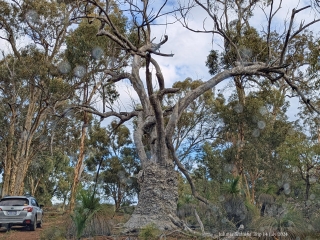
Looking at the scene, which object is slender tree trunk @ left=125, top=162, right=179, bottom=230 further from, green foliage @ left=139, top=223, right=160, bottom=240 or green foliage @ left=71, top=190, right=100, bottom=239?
green foliage @ left=139, top=223, right=160, bottom=240

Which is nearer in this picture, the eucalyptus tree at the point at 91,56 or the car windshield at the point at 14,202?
the car windshield at the point at 14,202

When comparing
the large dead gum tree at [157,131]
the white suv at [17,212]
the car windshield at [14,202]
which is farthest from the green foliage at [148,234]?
the car windshield at [14,202]

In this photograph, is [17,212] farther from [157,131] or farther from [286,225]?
[286,225]

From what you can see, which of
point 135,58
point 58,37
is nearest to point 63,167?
point 58,37

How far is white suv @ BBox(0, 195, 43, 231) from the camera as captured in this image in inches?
642

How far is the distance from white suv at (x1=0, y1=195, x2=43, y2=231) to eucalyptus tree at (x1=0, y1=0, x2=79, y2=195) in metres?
6.46

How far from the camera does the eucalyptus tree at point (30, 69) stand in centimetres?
2319

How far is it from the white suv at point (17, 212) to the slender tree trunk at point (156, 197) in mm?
5891

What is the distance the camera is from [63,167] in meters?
45.9

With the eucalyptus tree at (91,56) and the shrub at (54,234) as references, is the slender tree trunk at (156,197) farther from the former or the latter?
the eucalyptus tree at (91,56)

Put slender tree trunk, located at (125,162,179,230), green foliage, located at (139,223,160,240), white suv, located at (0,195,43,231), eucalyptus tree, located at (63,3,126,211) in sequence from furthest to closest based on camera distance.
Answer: eucalyptus tree, located at (63,3,126,211) < white suv, located at (0,195,43,231) < slender tree trunk, located at (125,162,179,230) < green foliage, located at (139,223,160,240)

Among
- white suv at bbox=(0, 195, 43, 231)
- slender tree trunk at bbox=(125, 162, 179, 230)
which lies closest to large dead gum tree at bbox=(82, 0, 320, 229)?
slender tree trunk at bbox=(125, 162, 179, 230)

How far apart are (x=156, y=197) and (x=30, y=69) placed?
13.6 meters

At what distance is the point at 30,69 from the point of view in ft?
76.0
